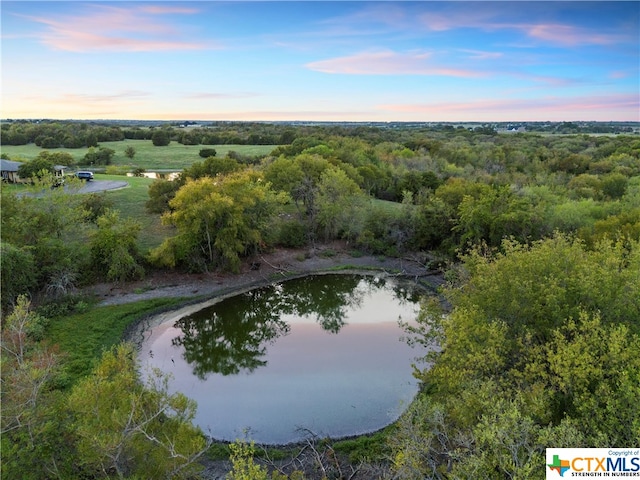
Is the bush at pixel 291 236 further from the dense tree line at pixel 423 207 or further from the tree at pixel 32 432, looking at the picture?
the tree at pixel 32 432

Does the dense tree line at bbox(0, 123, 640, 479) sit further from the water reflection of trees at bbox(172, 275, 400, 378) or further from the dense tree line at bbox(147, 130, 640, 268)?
the water reflection of trees at bbox(172, 275, 400, 378)

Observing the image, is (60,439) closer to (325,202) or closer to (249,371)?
(249,371)

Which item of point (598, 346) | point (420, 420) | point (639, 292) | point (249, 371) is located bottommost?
point (249, 371)

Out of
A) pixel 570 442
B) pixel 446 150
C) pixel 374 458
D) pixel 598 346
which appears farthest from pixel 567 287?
pixel 446 150

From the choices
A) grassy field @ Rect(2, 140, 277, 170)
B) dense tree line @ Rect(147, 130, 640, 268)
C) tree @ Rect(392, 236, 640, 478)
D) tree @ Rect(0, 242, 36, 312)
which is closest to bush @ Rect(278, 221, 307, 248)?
dense tree line @ Rect(147, 130, 640, 268)

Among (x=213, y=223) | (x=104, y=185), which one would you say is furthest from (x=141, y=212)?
(x=213, y=223)

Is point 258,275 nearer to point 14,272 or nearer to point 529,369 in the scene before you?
point 14,272
